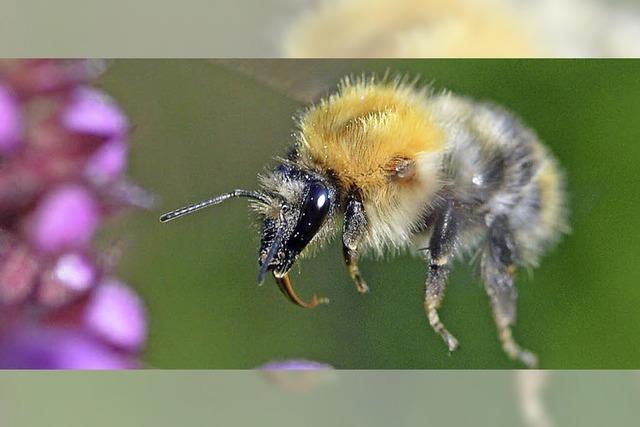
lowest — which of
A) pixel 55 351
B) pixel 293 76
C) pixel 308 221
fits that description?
pixel 55 351

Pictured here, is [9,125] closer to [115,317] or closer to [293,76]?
[115,317]

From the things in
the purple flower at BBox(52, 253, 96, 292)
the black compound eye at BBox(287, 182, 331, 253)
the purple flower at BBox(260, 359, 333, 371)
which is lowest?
the purple flower at BBox(260, 359, 333, 371)

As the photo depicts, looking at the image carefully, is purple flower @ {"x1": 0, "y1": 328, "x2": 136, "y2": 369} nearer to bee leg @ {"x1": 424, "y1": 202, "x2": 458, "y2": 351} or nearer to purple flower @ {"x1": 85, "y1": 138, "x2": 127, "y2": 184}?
purple flower @ {"x1": 85, "y1": 138, "x2": 127, "y2": 184}

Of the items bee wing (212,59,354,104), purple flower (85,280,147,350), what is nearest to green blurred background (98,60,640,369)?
bee wing (212,59,354,104)

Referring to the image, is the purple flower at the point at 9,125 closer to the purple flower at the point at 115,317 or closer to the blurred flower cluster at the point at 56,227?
the blurred flower cluster at the point at 56,227

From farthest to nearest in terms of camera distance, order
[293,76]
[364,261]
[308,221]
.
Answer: [364,261]
[293,76]
[308,221]

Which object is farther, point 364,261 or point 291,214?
point 364,261

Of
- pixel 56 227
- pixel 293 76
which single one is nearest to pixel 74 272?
pixel 56 227

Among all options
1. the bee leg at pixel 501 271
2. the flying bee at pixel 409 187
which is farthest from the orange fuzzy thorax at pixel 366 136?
the bee leg at pixel 501 271
